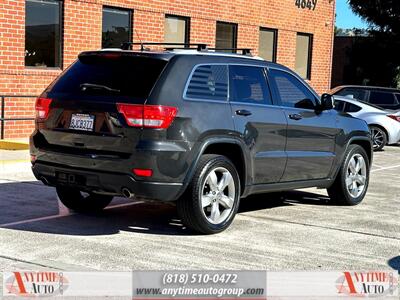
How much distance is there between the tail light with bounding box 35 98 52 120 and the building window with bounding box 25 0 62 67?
300 inches

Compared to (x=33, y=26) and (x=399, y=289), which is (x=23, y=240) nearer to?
(x=399, y=289)

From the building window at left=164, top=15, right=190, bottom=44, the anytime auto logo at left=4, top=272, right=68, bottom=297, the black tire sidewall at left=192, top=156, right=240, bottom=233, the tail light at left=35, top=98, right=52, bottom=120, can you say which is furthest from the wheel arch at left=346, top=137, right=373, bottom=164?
the building window at left=164, top=15, right=190, bottom=44

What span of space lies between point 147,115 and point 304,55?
57.7 ft

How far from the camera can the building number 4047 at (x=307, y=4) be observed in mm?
22231

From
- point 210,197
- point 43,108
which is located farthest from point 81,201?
point 210,197

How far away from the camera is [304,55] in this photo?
23.1 meters

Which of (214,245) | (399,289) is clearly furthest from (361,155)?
(399,289)

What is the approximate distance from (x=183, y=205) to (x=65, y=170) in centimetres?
123

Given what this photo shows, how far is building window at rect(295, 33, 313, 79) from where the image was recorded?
22692 millimetres

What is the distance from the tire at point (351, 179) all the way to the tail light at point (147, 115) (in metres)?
3.33

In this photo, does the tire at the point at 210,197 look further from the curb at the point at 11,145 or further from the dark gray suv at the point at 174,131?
the curb at the point at 11,145

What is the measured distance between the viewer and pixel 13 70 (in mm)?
13961

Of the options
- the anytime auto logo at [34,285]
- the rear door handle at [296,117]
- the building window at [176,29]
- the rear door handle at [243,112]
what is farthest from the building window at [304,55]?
the anytime auto logo at [34,285]

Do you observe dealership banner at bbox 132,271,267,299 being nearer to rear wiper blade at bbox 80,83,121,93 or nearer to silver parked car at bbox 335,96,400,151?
rear wiper blade at bbox 80,83,121,93
